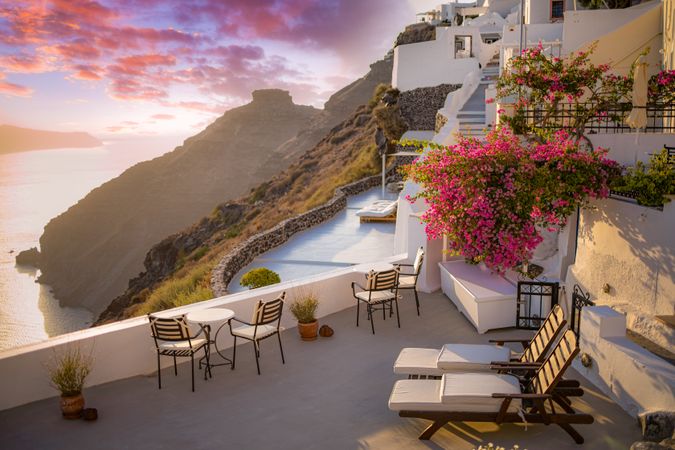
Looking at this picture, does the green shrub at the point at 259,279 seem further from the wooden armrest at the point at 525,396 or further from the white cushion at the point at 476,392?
the wooden armrest at the point at 525,396

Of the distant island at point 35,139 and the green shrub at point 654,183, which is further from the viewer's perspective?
the distant island at point 35,139

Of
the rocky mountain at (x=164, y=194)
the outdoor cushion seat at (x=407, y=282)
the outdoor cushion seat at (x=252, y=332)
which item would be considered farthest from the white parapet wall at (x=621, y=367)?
the rocky mountain at (x=164, y=194)

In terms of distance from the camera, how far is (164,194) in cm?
11469

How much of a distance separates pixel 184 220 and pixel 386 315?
106 metres

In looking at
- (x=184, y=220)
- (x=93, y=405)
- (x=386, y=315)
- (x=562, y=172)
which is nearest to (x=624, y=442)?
(x=562, y=172)

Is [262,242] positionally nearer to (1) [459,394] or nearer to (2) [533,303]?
(2) [533,303]

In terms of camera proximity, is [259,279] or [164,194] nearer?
[259,279]

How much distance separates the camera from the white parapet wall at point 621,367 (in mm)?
5163

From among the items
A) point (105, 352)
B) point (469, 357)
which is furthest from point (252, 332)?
point (469, 357)

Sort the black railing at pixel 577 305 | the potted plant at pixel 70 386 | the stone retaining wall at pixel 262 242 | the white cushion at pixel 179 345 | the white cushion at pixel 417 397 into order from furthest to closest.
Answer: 1. the stone retaining wall at pixel 262 242
2. the black railing at pixel 577 305
3. the white cushion at pixel 179 345
4. the potted plant at pixel 70 386
5. the white cushion at pixel 417 397

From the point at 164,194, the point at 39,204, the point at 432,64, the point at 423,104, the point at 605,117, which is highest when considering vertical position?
the point at 432,64

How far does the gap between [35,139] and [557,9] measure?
134 ft

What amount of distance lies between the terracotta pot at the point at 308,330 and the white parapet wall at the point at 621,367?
3.45 meters

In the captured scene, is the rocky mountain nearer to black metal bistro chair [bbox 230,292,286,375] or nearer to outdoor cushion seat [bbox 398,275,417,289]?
outdoor cushion seat [bbox 398,275,417,289]
